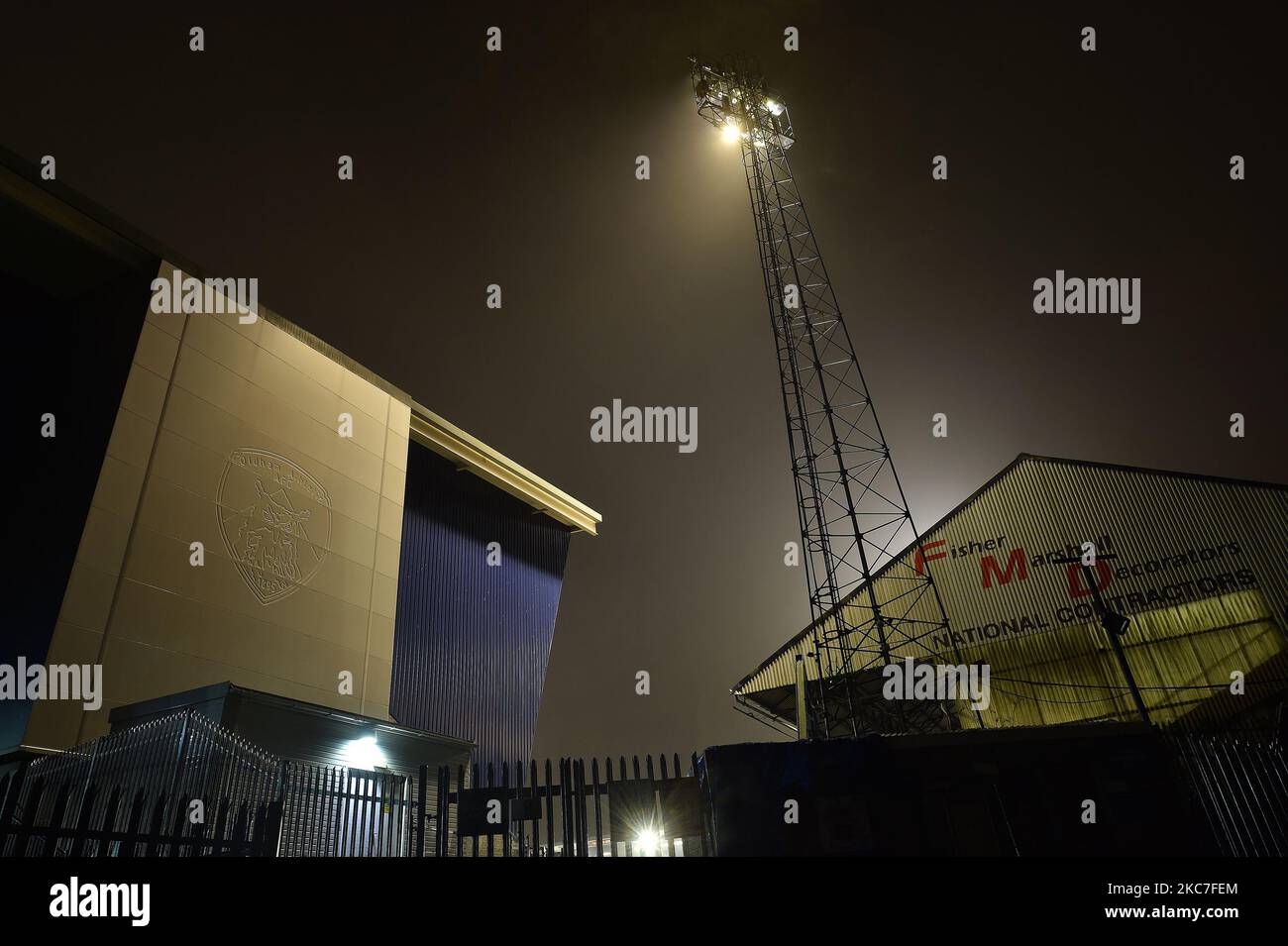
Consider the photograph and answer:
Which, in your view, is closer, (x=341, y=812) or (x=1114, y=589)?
(x=341, y=812)

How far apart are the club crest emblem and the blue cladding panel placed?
3.42 metres

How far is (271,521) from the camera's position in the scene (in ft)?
48.0

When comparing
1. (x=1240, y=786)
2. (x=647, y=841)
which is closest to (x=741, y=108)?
(x=1240, y=786)

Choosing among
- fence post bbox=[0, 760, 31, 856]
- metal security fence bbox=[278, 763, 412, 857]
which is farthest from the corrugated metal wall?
fence post bbox=[0, 760, 31, 856]

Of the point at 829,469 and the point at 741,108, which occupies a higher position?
the point at 741,108

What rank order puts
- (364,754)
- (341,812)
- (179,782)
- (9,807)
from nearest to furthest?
1. (9,807)
2. (179,782)
3. (341,812)
4. (364,754)

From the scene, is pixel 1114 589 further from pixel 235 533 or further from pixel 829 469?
pixel 235 533

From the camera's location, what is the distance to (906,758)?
805cm

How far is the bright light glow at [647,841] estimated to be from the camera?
8523mm

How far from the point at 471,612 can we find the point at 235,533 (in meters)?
8.55

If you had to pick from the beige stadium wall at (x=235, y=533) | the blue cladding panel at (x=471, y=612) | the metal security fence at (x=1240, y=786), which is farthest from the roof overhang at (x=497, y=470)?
the metal security fence at (x=1240, y=786)

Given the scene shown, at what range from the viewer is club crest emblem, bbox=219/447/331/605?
1380cm

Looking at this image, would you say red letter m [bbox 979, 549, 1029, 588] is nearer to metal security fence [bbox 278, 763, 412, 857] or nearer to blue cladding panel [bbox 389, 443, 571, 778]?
blue cladding panel [bbox 389, 443, 571, 778]
